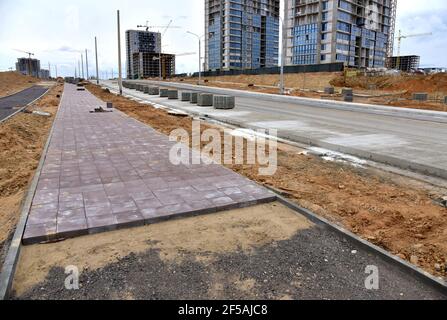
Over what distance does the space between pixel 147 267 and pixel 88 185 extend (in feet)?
10.6

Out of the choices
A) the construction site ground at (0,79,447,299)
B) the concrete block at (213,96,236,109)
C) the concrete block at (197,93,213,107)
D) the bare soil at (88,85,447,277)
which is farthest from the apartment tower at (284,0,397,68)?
the construction site ground at (0,79,447,299)

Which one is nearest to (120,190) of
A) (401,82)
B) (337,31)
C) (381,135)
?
(381,135)

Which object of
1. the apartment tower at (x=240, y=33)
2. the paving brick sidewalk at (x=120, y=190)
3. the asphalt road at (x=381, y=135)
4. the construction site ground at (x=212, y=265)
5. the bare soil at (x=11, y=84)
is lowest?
the construction site ground at (x=212, y=265)

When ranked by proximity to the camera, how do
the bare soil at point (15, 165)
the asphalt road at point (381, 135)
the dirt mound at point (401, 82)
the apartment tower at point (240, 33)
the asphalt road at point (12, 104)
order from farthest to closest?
the apartment tower at point (240, 33) → the dirt mound at point (401, 82) → the asphalt road at point (12, 104) → the asphalt road at point (381, 135) → the bare soil at point (15, 165)

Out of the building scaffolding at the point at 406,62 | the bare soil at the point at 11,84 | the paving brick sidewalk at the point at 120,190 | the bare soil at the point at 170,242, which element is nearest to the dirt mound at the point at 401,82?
the bare soil at the point at 11,84

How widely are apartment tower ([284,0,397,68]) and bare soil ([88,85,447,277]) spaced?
8742 cm

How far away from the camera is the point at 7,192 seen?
6.87 metres

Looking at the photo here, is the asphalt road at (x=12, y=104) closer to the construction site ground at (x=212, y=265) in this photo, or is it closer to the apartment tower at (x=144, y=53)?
the construction site ground at (x=212, y=265)

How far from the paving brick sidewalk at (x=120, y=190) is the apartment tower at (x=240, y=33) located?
411ft

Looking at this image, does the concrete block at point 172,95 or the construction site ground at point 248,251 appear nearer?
the construction site ground at point 248,251

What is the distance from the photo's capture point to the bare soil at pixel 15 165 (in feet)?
18.0

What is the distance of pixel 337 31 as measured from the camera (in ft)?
299

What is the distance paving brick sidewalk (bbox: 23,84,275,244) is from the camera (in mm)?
4965

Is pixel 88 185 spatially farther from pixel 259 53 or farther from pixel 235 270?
pixel 259 53
